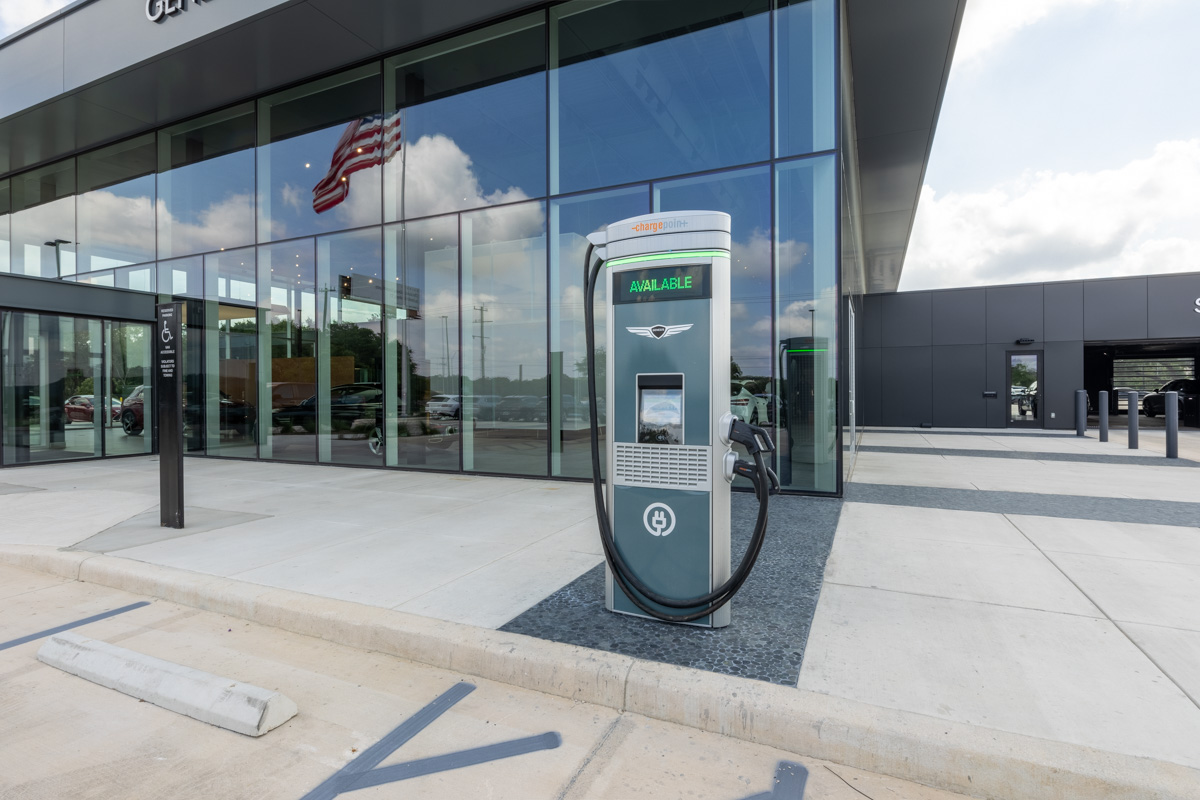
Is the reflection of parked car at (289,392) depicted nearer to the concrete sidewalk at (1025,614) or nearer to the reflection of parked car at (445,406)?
the reflection of parked car at (445,406)

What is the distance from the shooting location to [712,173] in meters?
8.53

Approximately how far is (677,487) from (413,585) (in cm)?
221

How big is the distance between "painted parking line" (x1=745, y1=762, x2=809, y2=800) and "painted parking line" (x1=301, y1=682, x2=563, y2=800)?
898 millimetres

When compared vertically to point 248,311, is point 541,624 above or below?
below

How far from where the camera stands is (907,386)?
2194 cm

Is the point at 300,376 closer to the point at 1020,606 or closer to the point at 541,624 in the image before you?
the point at 541,624

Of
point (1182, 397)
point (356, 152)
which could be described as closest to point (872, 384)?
point (1182, 397)

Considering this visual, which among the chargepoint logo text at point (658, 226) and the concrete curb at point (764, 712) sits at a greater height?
the chargepoint logo text at point (658, 226)

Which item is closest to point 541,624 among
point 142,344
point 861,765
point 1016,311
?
point 861,765

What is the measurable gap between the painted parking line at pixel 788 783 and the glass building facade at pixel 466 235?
19.6 feet

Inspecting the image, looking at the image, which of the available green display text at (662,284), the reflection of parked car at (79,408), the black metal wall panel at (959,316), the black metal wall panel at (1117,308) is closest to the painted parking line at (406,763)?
the available green display text at (662,284)

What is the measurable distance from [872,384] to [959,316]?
3.69m

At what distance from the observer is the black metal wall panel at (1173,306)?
18.7 metres

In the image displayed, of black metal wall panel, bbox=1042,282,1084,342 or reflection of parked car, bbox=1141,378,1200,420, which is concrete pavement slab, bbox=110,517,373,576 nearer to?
black metal wall panel, bbox=1042,282,1084,342
